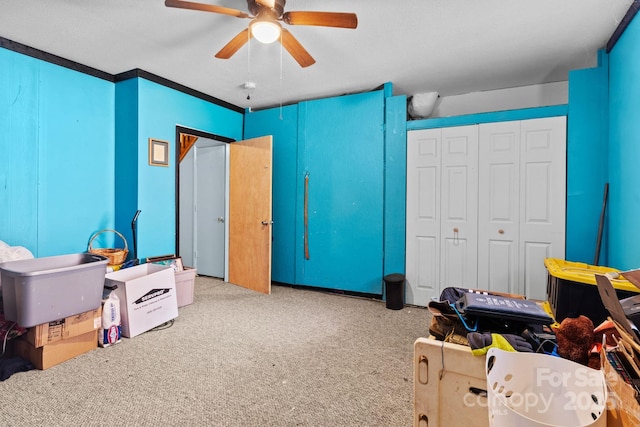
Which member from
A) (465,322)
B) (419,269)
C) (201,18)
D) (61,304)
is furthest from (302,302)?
(201,18)

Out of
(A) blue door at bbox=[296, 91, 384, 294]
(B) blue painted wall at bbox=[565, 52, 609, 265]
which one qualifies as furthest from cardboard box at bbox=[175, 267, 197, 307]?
(B) blue painted wall at bbox=[565, 52, 609, 265]

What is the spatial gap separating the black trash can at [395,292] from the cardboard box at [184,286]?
212 cm

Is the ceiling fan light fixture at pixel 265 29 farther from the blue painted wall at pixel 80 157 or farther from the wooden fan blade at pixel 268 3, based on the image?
the blue painted wall at pixel 80 157

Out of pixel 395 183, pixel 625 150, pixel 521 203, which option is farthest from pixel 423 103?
pixel 625 150

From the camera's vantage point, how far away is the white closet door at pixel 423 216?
352 cm

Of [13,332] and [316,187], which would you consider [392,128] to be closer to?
[316,187]

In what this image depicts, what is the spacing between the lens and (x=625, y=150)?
2.41m

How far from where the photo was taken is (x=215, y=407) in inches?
70.1

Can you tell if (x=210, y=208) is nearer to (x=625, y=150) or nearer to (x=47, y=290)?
(x=47, y=290)

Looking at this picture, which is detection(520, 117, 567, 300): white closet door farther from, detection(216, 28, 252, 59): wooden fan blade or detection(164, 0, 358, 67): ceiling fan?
detection(216, 28, 252, 59): wooden fan blade

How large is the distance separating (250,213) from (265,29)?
2.50 m

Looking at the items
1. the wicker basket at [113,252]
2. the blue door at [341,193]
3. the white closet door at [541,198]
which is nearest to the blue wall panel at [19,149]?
the wicker basket at [113,252]

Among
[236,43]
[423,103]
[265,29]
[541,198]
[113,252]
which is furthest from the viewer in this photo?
[423,103]

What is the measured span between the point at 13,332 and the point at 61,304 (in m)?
0.34
